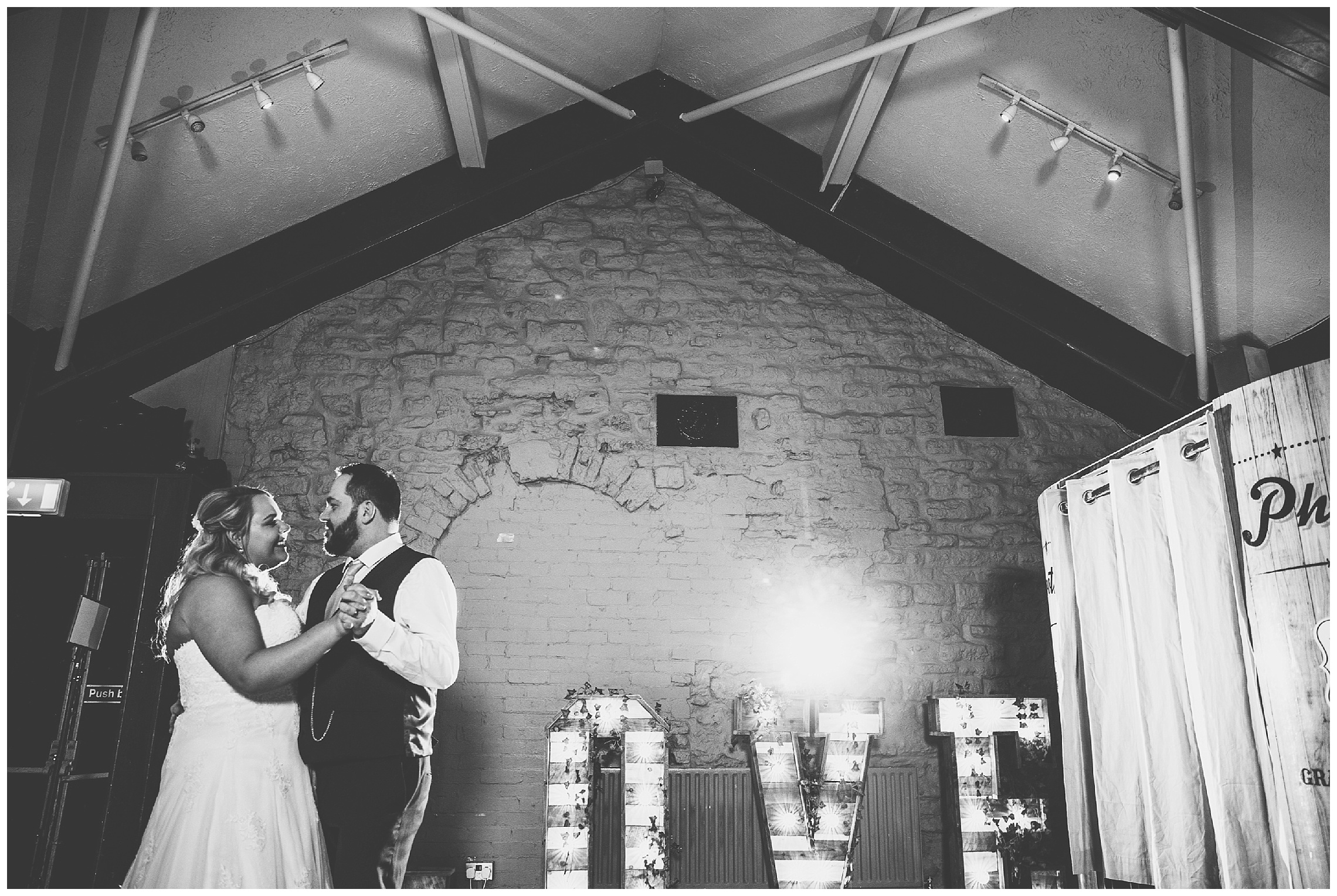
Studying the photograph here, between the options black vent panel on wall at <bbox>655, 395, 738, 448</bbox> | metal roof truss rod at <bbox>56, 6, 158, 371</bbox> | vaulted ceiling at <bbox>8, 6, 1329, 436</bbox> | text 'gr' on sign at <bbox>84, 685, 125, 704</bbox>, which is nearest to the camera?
metal roof truss rod at <bbox>56, 6, 158, 371</bbox>

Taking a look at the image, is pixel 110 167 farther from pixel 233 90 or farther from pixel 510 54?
pixel 510 54

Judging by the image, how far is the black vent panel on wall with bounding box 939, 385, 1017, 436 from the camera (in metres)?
5.45

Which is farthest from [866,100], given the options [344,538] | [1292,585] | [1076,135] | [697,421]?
[344,538]

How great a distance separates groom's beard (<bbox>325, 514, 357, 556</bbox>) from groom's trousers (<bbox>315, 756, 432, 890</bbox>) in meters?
0.86

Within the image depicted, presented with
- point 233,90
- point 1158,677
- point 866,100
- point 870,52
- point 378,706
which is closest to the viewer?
point 378,706

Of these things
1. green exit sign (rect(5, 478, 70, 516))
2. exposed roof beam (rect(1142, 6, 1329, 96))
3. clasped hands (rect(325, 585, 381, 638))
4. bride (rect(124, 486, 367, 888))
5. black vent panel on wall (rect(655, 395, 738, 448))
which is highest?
exposed roof beam (rect(1142, 6, 1329, 96))

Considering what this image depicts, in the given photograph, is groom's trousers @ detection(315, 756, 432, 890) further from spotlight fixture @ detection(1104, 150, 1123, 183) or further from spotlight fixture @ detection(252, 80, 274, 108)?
spotlight fixture @ detection(1104, 150, 1123, 183)

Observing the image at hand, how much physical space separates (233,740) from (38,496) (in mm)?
1606

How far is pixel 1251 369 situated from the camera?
468 centimetres

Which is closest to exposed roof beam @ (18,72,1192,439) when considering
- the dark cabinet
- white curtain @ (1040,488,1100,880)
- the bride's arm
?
the dark cabinet

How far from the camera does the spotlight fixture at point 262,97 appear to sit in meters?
4.13

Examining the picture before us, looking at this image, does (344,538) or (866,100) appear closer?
(344,538)

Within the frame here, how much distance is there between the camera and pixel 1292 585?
9.50 feet

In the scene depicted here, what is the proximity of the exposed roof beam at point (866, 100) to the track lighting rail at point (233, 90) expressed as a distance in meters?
2.42
